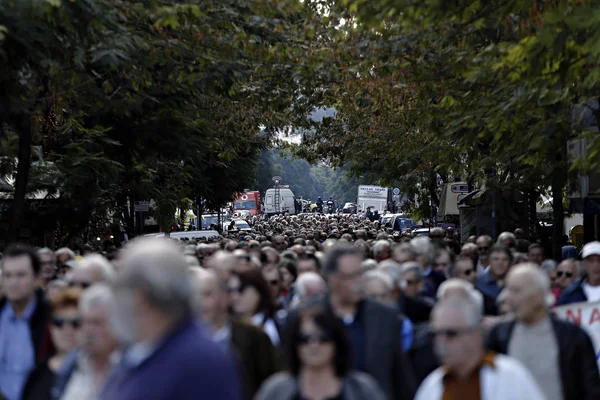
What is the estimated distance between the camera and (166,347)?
330 centimetres

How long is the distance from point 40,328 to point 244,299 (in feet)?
4.28

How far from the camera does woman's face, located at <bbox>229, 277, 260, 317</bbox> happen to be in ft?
22.4

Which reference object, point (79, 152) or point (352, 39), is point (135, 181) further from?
point (352, 39)

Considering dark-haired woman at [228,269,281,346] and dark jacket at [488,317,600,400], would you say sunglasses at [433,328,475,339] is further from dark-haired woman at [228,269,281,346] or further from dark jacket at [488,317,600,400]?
dark-haired woman at [228,269,281,346]

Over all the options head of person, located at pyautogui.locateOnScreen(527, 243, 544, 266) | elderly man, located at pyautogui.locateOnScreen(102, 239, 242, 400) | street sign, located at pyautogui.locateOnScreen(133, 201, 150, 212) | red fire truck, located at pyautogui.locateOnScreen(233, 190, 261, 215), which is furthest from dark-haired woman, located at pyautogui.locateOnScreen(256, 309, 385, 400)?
red fire truck, located at pyautogui.locateOnScreen(233, 190, 261, 215)

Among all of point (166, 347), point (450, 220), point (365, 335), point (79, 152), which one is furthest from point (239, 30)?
point (450, 220)

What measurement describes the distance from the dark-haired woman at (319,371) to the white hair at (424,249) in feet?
19.5

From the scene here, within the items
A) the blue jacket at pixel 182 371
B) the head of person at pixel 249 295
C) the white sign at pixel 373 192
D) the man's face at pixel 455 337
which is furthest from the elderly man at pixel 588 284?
the white sign at pixel 373 192

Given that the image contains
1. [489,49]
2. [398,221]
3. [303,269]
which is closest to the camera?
[303,269]

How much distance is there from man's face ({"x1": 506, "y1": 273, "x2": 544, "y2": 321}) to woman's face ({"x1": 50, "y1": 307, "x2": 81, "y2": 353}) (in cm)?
234

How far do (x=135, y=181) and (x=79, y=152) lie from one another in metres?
5.00

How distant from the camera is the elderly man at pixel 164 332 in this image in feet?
10.8

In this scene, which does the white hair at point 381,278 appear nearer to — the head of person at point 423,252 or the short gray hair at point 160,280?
the head of person at point 423,252

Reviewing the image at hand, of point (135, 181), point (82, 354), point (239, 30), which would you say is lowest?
point (82, 354)
